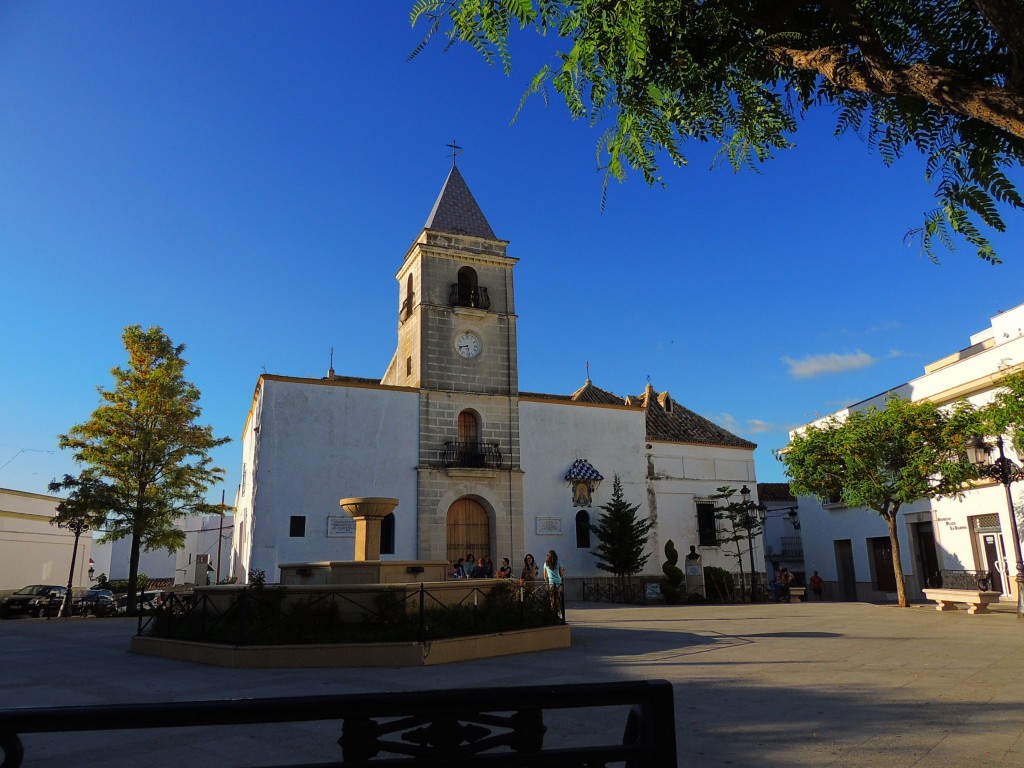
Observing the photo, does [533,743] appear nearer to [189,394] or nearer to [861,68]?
[861,68]

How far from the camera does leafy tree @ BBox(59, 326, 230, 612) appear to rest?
23781 mm

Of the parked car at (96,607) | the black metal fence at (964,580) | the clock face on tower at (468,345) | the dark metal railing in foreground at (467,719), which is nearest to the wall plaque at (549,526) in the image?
the clock face on tower at (468,345)

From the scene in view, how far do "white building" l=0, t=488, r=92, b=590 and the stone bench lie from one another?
35983mm

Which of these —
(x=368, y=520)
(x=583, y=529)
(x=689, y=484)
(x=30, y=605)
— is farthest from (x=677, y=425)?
(x=30, y=605)

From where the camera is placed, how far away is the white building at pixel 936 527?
2258cm

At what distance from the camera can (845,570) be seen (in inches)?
1211

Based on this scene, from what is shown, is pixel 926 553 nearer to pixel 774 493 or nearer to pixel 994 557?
pixel 994 557

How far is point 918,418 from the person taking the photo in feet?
65.3

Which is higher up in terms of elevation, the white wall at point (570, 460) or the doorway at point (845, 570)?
the white wall at point (570, 460)

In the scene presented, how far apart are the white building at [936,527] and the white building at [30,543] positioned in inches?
1390

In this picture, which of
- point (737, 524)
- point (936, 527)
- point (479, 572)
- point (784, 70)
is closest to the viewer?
point (784, 70)

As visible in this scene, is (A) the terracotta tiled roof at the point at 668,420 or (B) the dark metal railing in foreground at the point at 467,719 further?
(A) the terracotta tiled roof at the point at 668,420

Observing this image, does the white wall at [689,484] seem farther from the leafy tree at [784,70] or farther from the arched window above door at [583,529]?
the leafy tree at [784,70]

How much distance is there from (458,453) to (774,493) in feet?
83.2
